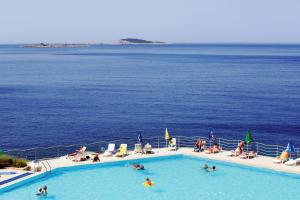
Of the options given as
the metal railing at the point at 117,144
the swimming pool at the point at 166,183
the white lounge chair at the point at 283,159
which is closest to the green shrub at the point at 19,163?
the swimming pool at the point at 166,183

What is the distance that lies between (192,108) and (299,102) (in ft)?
54.2

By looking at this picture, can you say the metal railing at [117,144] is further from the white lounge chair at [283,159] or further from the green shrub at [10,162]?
the green shrub at [10,162]

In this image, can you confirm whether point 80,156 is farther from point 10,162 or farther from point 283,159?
point 283,159

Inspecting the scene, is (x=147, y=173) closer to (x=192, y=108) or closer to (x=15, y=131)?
(x=15, y=131)

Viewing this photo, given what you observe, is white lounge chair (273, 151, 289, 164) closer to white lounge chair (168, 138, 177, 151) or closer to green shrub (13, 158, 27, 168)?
white lounge chair (168, 138, 177, 151)

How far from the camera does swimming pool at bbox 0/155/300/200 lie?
72.5ft

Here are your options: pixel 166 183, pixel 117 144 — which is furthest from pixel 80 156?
pixel 117 144

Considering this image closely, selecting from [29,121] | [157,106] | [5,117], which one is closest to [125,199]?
[29,121]

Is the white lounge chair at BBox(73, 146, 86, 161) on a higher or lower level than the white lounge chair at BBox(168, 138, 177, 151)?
lower

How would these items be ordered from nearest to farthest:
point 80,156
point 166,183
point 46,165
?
1. point 166,183
2. point 46,165
3. point 80,156

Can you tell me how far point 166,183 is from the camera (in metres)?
23.8

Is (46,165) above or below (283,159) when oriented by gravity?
below

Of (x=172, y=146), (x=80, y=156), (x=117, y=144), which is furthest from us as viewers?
(x=117, y=144)

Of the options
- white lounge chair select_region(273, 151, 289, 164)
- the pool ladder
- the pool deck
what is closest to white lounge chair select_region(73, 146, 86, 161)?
the pool deck
